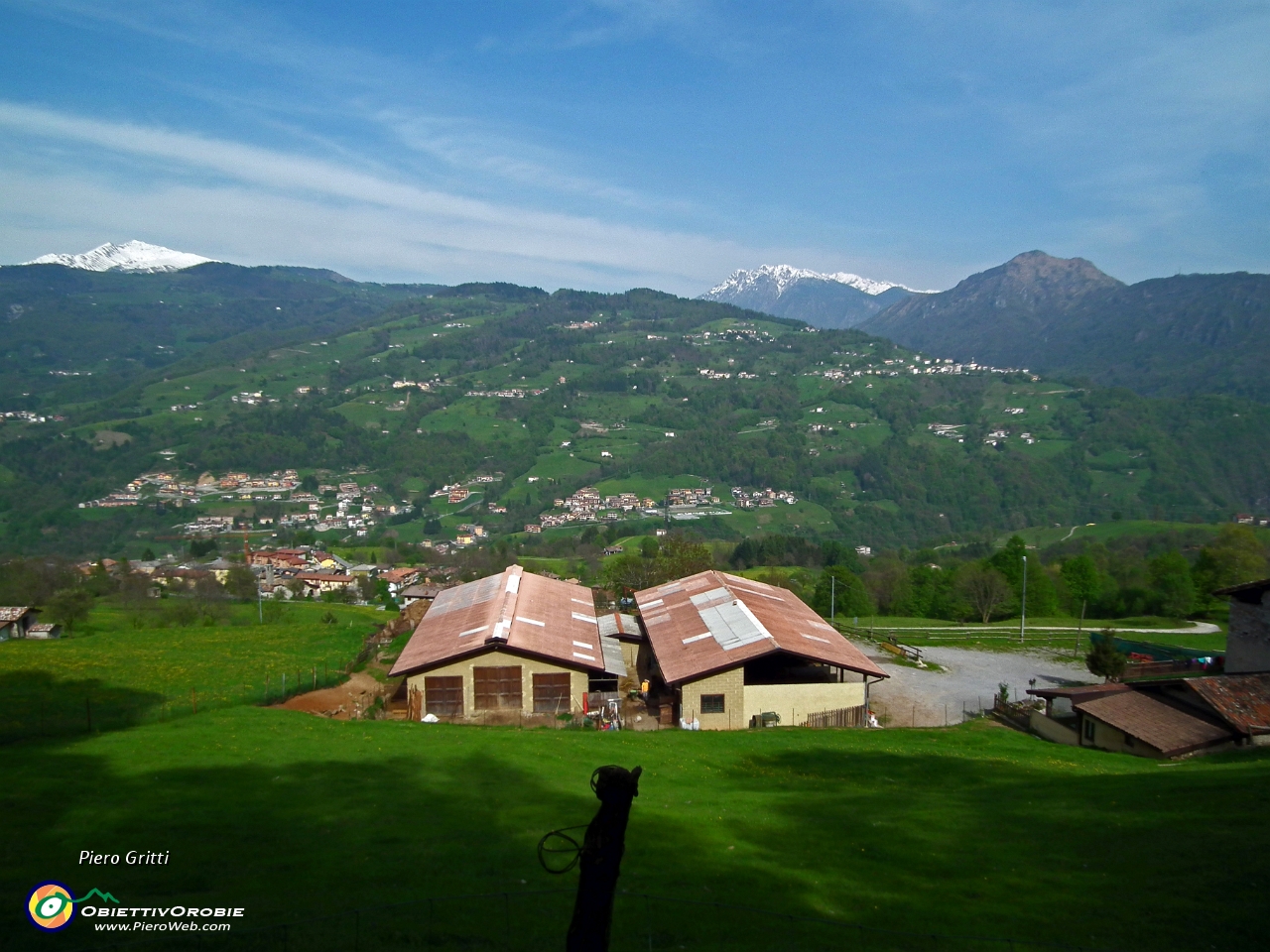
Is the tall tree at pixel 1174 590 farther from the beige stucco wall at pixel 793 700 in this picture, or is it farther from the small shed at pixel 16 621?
the small shed at pixel 16 621

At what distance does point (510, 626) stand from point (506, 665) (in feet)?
6.68

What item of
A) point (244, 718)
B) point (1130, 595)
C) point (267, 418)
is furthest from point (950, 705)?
point (267, 418)

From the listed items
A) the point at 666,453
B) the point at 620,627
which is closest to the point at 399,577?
the point at 620,627

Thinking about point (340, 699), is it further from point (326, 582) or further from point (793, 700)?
point (326, 582)

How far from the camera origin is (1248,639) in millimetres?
27688

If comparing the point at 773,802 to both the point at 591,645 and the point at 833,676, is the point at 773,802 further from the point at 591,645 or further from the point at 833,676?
the point at 591,645

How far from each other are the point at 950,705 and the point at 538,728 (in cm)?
1711

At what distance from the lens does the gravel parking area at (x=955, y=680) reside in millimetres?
29917

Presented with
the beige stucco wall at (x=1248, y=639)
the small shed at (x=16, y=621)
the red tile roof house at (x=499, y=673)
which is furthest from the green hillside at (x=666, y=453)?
the red tile roof house at (x=499, y=673)

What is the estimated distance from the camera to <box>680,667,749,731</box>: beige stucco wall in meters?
25.6

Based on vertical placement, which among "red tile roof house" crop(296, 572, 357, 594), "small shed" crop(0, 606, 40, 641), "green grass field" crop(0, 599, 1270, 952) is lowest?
"red tile roof house" crop(296, 572, 357, 594)

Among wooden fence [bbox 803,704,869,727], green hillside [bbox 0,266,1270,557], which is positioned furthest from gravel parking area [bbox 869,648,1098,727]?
green hillside [bbox 0,266,1270,557]

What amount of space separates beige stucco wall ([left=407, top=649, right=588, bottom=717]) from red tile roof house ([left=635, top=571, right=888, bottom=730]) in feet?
9.83

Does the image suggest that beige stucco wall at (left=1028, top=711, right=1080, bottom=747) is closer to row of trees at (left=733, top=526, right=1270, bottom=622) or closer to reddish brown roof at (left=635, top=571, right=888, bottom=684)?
reddish brown roof at (left=635, top=571, right=888, bottom=684)
